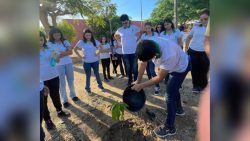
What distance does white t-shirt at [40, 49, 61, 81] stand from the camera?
4.03 m

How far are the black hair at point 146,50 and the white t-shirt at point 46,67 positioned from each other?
1.64 meters

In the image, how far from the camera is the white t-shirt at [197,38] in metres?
4.91

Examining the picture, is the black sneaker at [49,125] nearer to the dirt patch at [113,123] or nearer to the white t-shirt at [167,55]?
the dirt patch at [113,123]

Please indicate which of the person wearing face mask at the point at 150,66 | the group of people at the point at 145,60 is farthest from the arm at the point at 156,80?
the person wearing face mask at the point at 150,66

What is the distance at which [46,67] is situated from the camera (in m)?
4.17

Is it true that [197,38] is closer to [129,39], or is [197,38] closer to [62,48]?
[129,39]

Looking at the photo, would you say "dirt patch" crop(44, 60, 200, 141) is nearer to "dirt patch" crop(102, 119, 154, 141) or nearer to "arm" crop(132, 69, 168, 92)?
"dirt patch" crop(102, 119, 154, 141)

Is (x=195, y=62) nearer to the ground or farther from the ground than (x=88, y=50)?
nearer to the ground

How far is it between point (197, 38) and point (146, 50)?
227 cm

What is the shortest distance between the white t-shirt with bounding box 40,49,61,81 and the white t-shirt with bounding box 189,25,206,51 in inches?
100

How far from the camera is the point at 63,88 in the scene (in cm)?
524

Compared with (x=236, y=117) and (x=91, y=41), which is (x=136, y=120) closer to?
(x=91, y=41)

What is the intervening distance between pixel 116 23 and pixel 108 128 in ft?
68.0

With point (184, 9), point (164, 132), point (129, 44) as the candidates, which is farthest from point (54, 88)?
point (184, 9)
